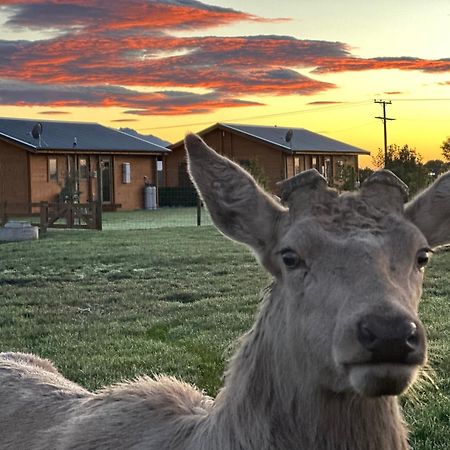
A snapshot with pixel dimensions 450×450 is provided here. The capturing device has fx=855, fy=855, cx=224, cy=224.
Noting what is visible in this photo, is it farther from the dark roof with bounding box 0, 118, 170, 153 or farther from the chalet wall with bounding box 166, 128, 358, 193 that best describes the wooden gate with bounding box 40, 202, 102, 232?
the chalet wall with bounding box 166, 128, 358, 193

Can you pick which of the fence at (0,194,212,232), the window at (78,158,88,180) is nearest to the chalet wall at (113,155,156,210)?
the window at (78,158,88,180)

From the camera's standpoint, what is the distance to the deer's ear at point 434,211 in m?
3.78

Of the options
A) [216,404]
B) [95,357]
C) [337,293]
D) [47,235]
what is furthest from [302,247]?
[47,235]

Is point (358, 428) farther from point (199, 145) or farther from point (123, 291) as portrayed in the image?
point (123, 291)

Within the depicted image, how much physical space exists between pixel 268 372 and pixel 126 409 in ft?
3.54

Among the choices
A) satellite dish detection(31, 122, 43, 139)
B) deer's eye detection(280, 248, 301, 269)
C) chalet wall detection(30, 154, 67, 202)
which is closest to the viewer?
deer's eye detection(280, 248, 301, 269)

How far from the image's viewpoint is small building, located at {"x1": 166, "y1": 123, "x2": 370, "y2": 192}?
54625 mm

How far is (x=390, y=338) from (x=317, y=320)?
0.43m

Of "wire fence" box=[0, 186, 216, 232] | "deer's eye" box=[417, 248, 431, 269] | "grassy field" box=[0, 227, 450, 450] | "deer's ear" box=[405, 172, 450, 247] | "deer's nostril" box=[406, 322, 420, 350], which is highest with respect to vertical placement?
"deer's ear" box=[405, 172, 450, 247]

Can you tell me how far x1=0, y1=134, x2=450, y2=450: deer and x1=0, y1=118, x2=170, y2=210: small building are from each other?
126 ft

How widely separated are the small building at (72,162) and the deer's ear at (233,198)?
126ft

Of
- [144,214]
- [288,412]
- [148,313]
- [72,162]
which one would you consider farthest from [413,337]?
[72,162]

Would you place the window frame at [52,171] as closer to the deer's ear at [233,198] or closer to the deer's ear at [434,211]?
the deer's ear at [233,198]

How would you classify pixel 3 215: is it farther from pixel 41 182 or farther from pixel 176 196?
pixel 176 196
